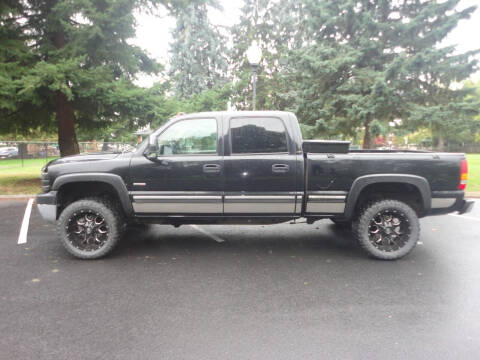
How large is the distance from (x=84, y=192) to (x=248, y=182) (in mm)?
2396

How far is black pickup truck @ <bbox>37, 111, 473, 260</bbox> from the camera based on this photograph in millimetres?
4398

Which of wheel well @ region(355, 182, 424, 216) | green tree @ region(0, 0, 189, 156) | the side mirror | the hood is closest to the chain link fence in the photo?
green tree @ region(0, 0, 189, 156)

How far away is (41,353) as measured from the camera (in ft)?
8.25

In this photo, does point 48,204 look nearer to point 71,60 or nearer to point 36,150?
point 71,60

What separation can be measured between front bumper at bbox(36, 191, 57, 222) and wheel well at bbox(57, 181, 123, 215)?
0.34 feet

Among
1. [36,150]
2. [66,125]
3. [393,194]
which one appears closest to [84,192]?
[393,194]

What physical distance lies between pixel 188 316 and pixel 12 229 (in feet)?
16.2

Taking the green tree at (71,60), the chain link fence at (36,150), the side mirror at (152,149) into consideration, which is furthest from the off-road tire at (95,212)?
the chain link fence at (36,150)

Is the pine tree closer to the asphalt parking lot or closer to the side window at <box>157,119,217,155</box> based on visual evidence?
the side window at <box>157,119,217,155</box>

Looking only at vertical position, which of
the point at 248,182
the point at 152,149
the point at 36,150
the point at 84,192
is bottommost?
the point at 84,192

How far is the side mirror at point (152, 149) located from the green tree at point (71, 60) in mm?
6687

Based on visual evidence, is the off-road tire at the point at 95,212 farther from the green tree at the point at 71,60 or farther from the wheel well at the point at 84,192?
the green tree at the point at 71,60

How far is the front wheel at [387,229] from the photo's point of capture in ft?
14.6

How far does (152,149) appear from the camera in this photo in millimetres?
4422
